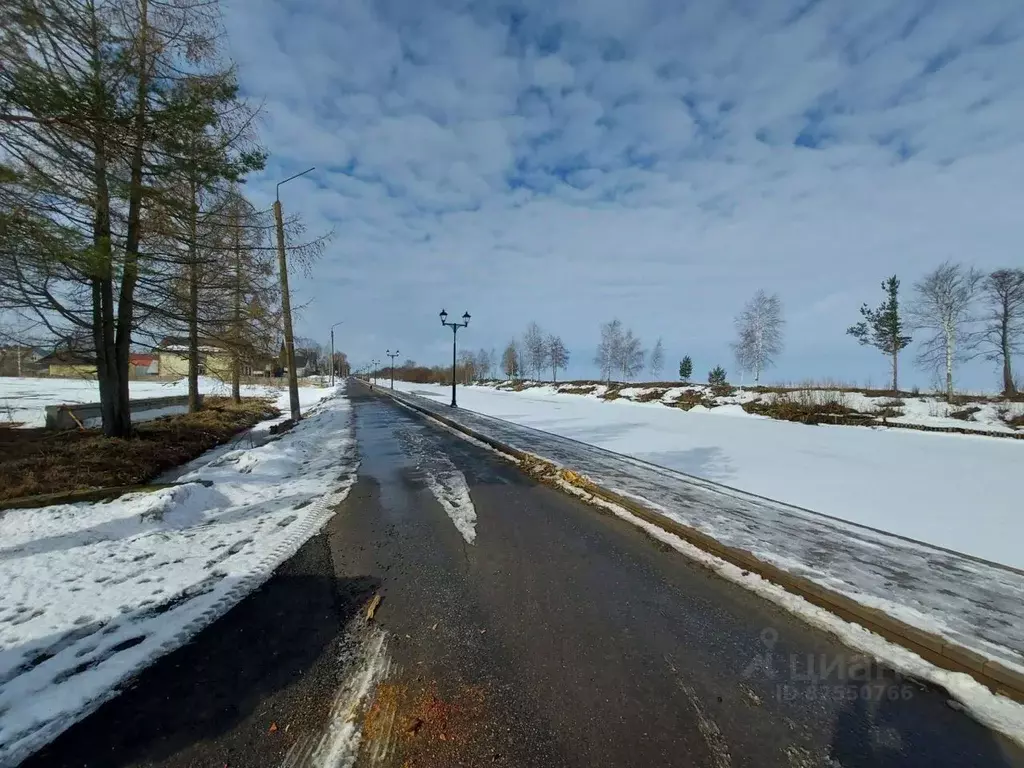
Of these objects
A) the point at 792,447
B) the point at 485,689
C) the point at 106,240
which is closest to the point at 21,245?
the point at 106,240

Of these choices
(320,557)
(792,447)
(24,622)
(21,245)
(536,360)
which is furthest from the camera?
(536,360)

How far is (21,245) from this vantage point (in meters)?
4.88

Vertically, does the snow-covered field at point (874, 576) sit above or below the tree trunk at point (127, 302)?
below

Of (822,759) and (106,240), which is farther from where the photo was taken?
(106,240)

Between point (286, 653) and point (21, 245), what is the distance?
5613 mm

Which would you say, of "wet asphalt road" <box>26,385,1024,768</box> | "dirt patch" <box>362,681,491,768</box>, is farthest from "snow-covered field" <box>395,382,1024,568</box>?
"dirt patch" <box>362,681,491,768</box>

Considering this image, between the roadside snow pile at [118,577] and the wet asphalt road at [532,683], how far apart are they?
23 cm

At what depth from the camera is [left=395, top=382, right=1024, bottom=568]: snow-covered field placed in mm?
5469

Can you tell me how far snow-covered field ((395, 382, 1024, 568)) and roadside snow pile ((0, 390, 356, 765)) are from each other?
22.9 feet

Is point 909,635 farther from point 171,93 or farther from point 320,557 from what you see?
point 171,93

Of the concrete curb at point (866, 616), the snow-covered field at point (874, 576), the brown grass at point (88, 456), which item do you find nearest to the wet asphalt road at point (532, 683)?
the snow-covered field at point (874, 576)

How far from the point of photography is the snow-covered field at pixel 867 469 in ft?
17.9

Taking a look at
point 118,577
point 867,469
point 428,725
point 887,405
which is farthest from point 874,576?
point 887,405

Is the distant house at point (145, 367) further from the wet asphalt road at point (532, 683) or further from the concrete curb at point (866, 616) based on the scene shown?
the concrete curb at point (866, 616)
